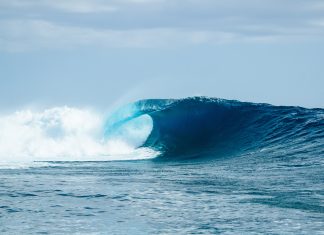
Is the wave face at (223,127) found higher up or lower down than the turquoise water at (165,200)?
higher up

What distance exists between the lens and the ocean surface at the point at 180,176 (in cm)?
910

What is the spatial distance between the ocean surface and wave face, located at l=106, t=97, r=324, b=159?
0.15ft

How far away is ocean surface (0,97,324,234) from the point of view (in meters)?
9.10

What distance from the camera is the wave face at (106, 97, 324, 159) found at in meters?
20.7

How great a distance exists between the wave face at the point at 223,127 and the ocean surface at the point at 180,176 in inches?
1.8

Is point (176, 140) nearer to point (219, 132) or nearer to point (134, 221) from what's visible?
point (219, 132)

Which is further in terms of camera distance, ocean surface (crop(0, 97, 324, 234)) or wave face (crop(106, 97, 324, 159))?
wave face (crop(106, 97, 324, 159))

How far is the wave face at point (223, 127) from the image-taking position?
20.7m

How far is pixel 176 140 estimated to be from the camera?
25.0 metres

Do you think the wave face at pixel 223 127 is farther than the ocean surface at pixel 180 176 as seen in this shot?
Yes

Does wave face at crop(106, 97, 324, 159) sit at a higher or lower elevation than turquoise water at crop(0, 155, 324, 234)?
higher

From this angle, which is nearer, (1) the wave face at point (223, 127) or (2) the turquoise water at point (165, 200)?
(2) the turquoise water at point (165, 200)

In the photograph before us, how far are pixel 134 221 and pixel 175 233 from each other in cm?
97

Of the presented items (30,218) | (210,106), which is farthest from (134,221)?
(210,106)
